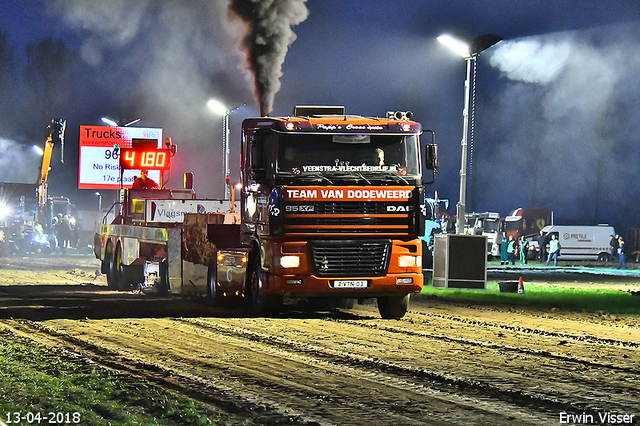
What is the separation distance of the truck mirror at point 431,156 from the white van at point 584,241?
143 feet

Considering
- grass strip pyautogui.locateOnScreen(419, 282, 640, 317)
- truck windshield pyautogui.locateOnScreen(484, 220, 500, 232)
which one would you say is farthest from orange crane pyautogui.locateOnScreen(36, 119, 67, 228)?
truck windshield pyautogui.locateOnScreen(484, 220, 500, 232)

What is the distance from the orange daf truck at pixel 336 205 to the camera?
16750 millimetres

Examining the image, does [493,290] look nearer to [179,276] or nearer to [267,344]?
[179,276]

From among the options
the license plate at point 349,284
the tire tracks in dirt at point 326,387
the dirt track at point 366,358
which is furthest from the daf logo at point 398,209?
the tire tracks in dirt at point 326,387

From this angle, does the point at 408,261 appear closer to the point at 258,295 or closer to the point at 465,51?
the point at 258,295

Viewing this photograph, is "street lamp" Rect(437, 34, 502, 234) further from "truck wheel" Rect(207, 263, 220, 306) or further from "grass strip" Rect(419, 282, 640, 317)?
"truck wheel" Rect(207, 263, 220, 306)

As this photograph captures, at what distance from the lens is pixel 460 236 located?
24.9 meters

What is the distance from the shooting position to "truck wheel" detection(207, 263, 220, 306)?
20.4 metres

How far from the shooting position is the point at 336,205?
16.7 meters

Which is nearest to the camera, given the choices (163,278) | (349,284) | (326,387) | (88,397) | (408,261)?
(88,397)

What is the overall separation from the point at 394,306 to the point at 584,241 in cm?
4391

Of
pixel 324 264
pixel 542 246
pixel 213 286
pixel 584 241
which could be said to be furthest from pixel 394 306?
pixel 542 246

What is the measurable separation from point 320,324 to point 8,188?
4319cm

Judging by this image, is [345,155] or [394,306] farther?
[394,306]
